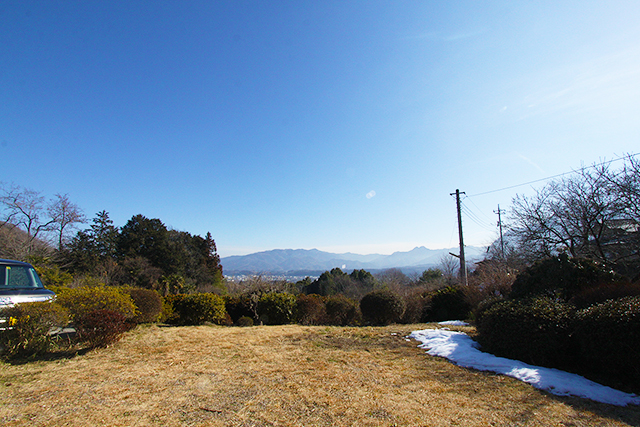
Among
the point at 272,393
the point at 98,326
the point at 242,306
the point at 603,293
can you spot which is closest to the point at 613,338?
the point at 603,293

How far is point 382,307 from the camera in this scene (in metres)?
11.5

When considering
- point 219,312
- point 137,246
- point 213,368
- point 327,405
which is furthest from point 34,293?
point 137,246

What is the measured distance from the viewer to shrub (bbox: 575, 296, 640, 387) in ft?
14.5

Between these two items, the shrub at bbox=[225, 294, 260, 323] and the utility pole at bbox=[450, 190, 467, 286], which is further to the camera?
the utility pole at bbox=[450, 190, 467, 286]

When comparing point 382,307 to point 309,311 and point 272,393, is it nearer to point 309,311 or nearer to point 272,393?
point 309,311

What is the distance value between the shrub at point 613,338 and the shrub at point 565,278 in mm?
2074

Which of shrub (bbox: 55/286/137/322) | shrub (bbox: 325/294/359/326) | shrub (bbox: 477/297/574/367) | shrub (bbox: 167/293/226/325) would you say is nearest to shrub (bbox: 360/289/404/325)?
shrub (bbox: 325/294/359/326)

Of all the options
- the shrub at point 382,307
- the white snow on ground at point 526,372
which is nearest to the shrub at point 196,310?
the shrub at point 382,307

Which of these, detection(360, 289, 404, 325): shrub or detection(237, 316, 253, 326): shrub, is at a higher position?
detection(360, 289, 404, 325): shrub

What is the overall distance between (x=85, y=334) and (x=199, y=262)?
39332mm

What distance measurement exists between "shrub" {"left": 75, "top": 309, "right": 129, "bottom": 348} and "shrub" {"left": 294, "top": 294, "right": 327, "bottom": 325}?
22.3ft

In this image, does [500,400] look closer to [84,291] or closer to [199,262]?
[84,291]

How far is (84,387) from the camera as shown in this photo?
4.29 metres

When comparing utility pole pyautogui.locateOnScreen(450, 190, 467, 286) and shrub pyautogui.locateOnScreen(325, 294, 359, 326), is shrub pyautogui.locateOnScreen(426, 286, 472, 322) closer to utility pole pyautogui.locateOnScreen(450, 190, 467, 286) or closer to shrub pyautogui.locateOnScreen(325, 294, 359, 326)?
shrub pyautogui.locateOnScreen(325, 294, 359, 326)
